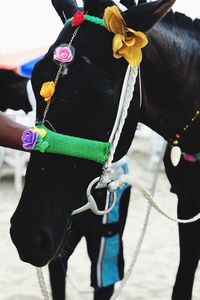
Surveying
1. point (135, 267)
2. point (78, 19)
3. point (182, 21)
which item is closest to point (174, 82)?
point (182, 21)

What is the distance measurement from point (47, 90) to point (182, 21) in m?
0.80

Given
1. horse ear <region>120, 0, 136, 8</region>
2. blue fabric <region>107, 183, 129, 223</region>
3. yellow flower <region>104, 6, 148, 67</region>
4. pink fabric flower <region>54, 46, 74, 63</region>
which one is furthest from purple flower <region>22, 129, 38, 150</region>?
blue fabric <region>107, 183, 129, 223</region>

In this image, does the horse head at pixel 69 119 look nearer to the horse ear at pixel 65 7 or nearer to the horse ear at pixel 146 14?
the horse ear at pixel 146 14

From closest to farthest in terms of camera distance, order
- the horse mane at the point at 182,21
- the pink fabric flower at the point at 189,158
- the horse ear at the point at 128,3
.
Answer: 1. the horse ear at the point at 128,3
2. the horse mane at the point at 182,21
3. the pink fabric flower at the point at 189,158

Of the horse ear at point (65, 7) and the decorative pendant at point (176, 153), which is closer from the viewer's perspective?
the horse ear at point (65, 7)

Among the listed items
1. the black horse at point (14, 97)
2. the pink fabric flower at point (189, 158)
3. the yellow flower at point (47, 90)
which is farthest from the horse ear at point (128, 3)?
the black horse at point (14, 97)

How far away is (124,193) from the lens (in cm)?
270

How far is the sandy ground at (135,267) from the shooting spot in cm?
355

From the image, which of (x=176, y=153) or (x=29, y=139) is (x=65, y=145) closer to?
(x=29, y=139)

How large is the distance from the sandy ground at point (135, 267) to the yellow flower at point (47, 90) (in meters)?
1.49

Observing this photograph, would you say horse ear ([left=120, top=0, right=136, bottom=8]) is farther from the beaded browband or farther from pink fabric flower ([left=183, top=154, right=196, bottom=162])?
pink fabric flower ([left=183, top=154, right=196, bottom=162])

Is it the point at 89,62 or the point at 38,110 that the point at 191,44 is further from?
the point at 38,110

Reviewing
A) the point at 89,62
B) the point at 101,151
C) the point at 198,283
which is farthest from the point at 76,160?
the point at 198,283

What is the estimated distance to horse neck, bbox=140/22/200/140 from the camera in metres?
1.92
